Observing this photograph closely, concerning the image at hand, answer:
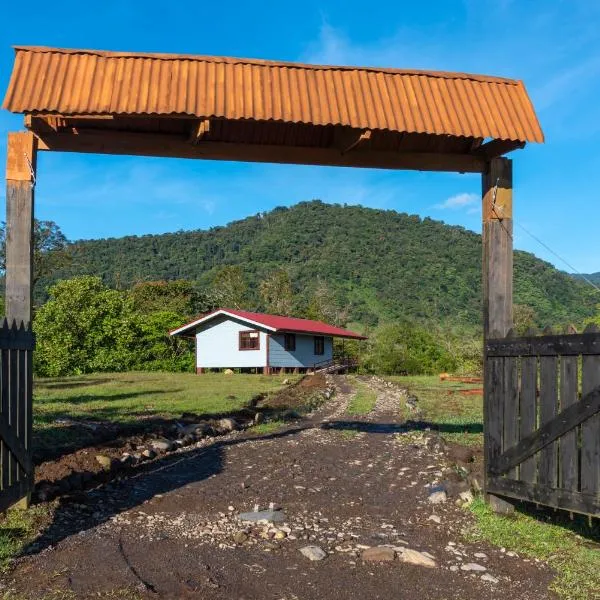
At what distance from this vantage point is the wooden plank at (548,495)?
491cm

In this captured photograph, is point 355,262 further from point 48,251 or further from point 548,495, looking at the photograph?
point 548,495

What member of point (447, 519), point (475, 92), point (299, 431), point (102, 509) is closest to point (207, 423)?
point (299, 431)

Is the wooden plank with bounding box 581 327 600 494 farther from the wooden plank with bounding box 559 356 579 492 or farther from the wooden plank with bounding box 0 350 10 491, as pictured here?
the wooden plank with bounding box 0 350 10 491

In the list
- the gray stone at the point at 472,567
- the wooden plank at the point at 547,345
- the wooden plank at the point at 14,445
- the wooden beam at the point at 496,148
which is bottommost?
the gray stone at the point at 472,567

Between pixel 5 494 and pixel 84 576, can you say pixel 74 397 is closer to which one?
pixel 5 494

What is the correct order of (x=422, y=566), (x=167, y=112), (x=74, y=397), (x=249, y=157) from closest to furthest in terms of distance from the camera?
1. (x=422, y=566)
2. (x=167, y=112)
3. (x=249, y=157)
4. (x=74, y=397)

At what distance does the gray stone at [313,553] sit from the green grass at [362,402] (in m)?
10.0

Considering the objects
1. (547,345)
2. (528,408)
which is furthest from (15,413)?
(547,345)

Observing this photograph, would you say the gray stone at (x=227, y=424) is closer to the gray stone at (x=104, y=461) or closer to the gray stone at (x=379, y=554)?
the gray stone at (x=104, y=461)

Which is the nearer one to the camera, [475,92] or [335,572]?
[335,572]

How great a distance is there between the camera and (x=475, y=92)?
7699 millimetres

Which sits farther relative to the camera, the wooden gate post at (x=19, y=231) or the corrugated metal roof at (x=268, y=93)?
the corrugated metal roof at (x=268, y=93)

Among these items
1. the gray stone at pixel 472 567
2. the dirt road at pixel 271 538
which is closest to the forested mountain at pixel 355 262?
the dirt road at pixel 271 538

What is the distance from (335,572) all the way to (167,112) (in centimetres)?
481
